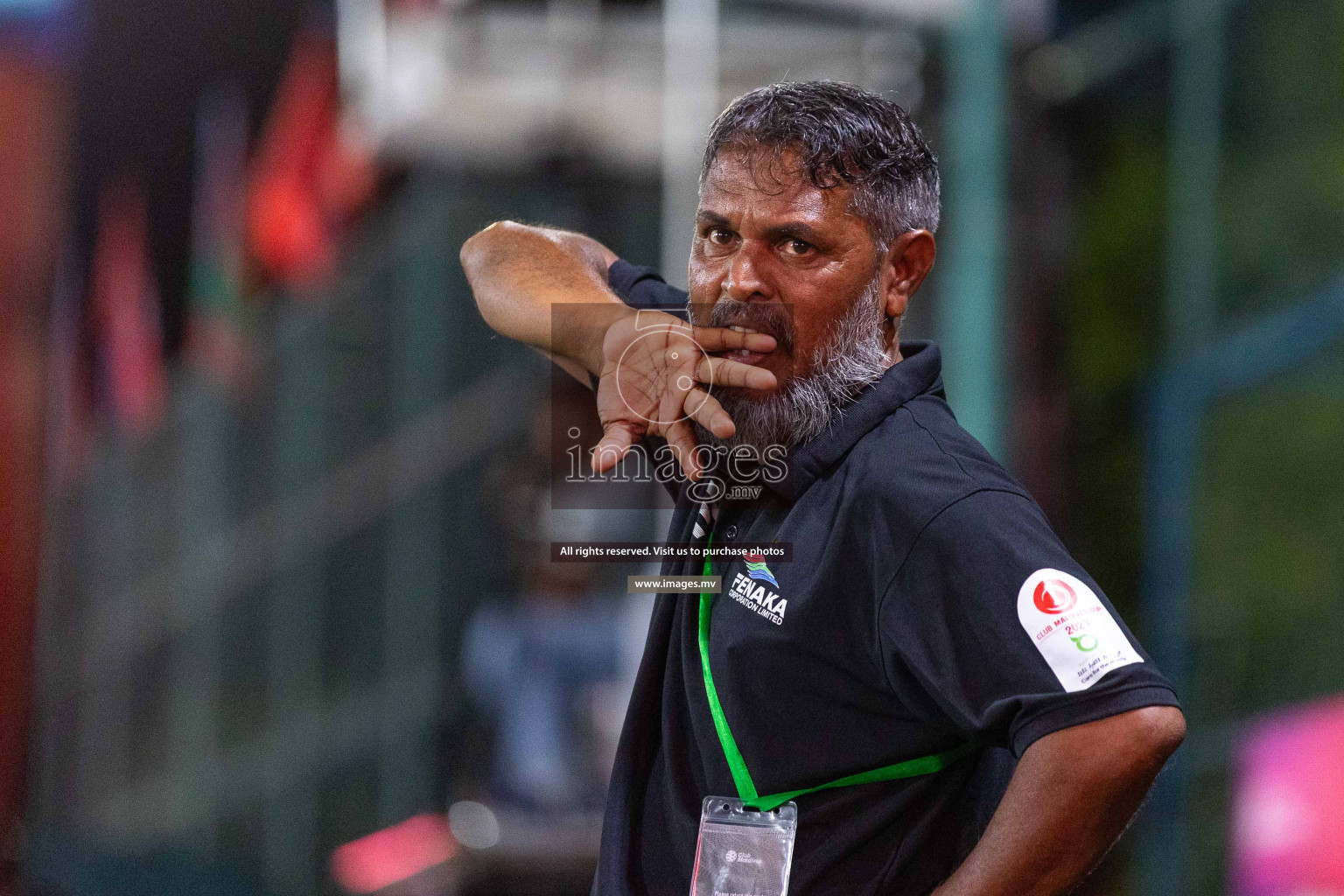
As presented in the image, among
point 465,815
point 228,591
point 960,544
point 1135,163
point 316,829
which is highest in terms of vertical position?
point 1135,163

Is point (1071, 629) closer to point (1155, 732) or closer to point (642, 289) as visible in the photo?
point (1155, 732)

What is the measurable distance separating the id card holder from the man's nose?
27.3 inches

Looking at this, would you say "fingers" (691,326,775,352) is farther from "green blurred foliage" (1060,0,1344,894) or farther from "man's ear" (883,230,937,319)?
"green blurred foliage" (1060,0,1344,894)

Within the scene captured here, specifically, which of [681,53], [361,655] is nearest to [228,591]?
[361,655]

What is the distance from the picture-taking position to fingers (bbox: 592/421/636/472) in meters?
1.73

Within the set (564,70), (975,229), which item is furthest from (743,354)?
(564,70)

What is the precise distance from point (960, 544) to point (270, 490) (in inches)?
284

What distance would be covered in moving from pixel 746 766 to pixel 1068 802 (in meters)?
0.45

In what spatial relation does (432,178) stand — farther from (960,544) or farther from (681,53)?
(960,544)

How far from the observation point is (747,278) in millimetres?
1798

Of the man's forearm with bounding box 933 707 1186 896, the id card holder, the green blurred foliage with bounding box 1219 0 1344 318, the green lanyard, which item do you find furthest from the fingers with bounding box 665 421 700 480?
the green blurred foliage with bounding box 1219 0 1344 318

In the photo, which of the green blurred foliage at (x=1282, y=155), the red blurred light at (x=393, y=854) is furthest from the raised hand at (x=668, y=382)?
the red blurred light at (x=393, y=854)

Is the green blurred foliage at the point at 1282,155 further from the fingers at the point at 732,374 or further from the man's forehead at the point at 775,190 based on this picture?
the fingers at the point at 732,374

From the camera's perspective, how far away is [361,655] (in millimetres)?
7375
